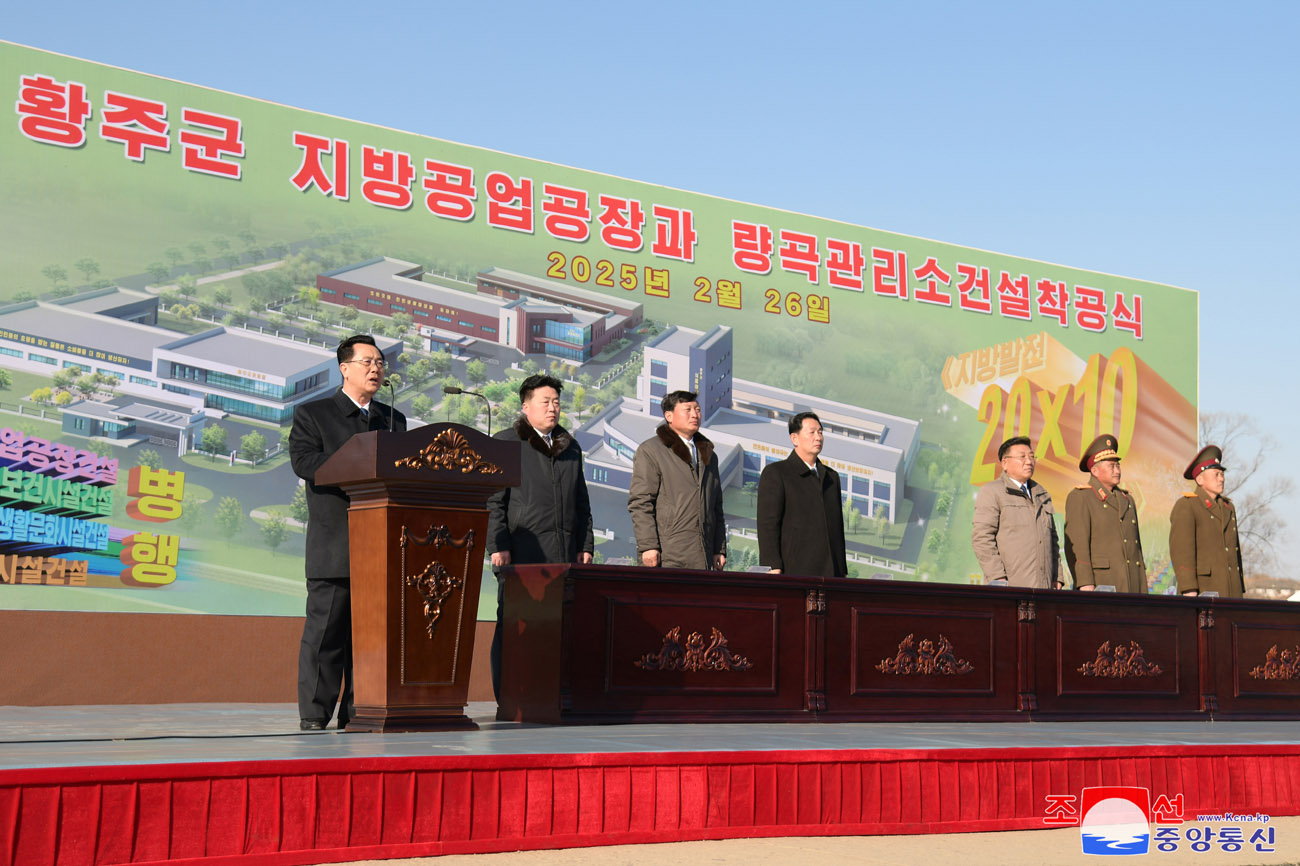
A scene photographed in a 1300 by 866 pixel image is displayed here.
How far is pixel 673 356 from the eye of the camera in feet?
26.0

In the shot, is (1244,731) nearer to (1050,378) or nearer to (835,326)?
(835,326)

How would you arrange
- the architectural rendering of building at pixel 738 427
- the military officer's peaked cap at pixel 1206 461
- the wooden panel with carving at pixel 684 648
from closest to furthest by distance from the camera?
the wooden panel with carving at pixel 684 648 → the military officer's peaked cap at pixel 1206 461 → the architectural rendering of building at pixel 738 427

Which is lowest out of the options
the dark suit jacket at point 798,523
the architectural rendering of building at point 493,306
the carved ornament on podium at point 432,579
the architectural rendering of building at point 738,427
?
the carved ornament on podium at point 432,579

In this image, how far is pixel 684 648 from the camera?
14.0 feet

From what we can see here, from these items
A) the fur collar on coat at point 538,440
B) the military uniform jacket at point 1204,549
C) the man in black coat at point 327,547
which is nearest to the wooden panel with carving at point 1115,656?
the military uniform jacket at point 1204,549

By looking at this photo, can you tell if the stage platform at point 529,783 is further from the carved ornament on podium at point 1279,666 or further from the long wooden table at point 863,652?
the carved ornament on podium at point 1279,666

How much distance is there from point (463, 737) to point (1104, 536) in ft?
11.8

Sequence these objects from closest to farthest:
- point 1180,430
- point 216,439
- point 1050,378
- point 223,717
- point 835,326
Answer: point 223,717, point 216,439, point 835,326, point 1050,378, point 1180,430

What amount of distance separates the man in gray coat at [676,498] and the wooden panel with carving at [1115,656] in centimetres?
136

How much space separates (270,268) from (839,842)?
4.62 meters

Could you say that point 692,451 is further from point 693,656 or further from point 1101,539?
point 1101,539

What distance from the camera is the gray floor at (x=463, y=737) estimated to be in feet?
8.82

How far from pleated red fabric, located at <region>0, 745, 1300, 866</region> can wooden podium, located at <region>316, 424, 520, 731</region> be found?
699 millimetres

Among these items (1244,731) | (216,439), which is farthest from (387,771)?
(216,439)
